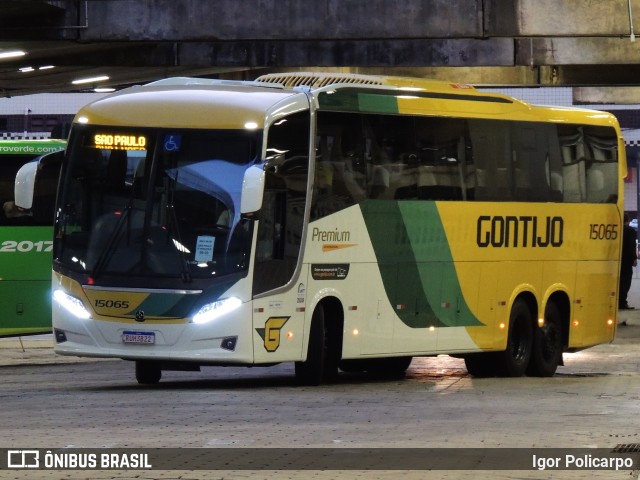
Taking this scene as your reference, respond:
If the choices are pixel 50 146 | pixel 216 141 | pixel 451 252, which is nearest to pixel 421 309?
pixel 451 252

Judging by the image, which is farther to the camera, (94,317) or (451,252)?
(451,252)

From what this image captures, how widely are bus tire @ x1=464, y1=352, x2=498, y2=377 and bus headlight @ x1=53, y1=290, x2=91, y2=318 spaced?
6.05 metres

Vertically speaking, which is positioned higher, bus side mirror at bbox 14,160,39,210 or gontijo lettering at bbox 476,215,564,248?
bus side mirror at bbox 14,160,39,210

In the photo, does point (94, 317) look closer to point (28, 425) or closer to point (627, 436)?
point (28, 425)

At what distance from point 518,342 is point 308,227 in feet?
16.6

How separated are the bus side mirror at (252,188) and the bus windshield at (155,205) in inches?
11.3

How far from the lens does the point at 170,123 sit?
18.7 metres

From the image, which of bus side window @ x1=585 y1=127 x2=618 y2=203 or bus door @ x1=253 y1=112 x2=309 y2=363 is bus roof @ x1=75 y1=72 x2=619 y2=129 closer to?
bus door @ x1=253 y1=112 x2=309 y2=363

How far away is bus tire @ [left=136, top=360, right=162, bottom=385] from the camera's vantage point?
19.5 meters

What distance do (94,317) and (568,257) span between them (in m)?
7.56

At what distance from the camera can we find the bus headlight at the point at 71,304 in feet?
60.8

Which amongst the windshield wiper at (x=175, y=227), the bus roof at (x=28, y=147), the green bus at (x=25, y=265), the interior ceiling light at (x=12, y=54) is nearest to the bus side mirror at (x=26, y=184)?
the windshield wiper at (x=175, y=227)

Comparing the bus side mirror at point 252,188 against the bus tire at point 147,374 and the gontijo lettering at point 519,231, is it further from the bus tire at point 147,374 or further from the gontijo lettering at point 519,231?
the gontijo lettering at point 519,231

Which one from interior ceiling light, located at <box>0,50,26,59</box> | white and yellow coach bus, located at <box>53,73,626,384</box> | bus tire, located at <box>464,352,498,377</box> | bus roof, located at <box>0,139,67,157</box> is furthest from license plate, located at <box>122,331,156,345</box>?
interior ceiling light, located at <box>0,50,26,59</box>
